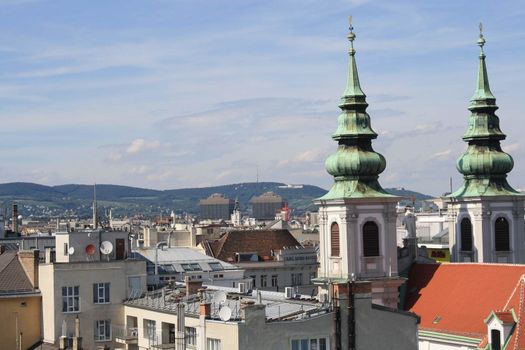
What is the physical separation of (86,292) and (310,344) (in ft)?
80.5

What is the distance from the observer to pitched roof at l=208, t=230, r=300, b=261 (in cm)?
14625

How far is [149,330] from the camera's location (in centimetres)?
6438

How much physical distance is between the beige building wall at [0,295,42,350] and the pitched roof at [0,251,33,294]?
68cm

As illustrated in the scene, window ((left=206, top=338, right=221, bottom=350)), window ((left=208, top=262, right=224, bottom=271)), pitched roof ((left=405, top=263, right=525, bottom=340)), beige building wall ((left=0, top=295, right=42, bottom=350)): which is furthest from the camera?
window ((left=208, top=262, right=224, bottom=271))

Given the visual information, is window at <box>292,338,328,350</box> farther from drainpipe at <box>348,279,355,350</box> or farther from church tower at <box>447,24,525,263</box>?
church tower at <box>447,24,525,263</box>

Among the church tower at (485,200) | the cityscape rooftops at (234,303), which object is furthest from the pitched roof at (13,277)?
the church tower at (485,200)

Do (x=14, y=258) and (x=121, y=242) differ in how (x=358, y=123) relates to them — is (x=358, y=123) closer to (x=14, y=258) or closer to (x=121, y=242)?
(x=121, y=242)

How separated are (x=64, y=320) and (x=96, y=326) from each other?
214 cm

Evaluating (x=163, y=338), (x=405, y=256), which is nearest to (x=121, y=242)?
(x=163, y=338)

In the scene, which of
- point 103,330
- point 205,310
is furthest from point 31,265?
point 205,310

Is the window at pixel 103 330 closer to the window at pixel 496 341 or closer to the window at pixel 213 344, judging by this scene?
the window at pixel 213 344

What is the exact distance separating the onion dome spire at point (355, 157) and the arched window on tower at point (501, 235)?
31.4 feet

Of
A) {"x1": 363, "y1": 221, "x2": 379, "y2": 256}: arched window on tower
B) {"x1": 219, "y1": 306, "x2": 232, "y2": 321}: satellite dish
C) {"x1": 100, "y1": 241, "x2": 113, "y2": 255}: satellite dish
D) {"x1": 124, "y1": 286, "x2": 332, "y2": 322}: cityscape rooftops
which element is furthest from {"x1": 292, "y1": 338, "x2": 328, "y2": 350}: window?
{"x1": 363, "y1": 221, "x2": 379, "y2": 256}: arched window on tower

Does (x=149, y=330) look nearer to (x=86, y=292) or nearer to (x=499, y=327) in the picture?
(x=86, y=292)
